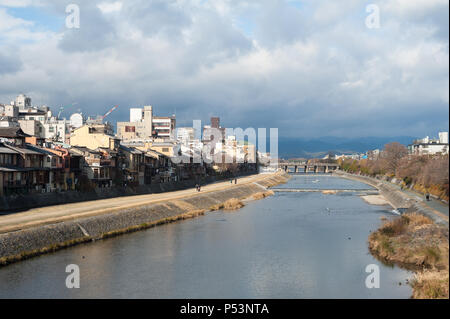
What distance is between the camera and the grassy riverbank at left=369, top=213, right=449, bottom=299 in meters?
21.6

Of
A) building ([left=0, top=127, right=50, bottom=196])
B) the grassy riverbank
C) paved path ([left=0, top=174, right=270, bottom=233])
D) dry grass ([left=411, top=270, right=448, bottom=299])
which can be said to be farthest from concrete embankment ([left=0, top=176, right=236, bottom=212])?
dry grass ([left=411, top=270, right=448, bottom=299])

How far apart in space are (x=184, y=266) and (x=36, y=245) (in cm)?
1060

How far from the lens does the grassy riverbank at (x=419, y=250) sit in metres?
21.6

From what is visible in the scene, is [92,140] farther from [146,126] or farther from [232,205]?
[146,126]

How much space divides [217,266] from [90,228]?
1378 centimetres

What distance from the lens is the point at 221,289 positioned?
24125mm

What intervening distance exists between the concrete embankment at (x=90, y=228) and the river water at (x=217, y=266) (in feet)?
3.40

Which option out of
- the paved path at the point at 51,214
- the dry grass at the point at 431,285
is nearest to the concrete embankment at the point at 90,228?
the paved path at the point at 51,214

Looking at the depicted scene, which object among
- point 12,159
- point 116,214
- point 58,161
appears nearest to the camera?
point 116,214

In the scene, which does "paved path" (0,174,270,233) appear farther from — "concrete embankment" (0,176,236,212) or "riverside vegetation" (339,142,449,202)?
"riverside vegetation" (339,142,449,202)

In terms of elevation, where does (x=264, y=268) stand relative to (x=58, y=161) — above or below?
below

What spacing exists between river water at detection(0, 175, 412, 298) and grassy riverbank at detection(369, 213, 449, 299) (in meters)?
1.05
